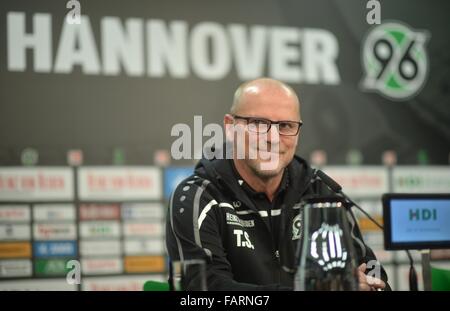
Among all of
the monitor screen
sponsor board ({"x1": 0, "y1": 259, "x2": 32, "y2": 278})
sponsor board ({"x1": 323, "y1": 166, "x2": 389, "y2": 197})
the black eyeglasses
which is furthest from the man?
sponsor board ({"x1": 323, "y1": 166, "x2": 389, "y2": 197})

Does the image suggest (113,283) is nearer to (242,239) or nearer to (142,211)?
(142,211)

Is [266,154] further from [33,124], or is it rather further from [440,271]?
[33,124]

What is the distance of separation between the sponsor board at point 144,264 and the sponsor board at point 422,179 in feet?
5.05

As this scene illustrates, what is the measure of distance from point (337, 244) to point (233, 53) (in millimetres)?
2329

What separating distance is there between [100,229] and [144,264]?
1.02ft

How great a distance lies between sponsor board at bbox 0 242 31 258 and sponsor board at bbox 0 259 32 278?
0.09ft

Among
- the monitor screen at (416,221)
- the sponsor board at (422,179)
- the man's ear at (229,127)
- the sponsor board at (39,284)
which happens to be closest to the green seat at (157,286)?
the man's ear at (229,127)

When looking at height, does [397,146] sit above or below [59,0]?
below

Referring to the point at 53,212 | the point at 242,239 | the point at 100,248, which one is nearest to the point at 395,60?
the point at 100,248

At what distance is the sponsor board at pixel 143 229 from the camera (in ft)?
10.8

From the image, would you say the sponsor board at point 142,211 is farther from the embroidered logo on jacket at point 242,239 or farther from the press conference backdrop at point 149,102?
the embroidered logo on jacket at point 242,239
